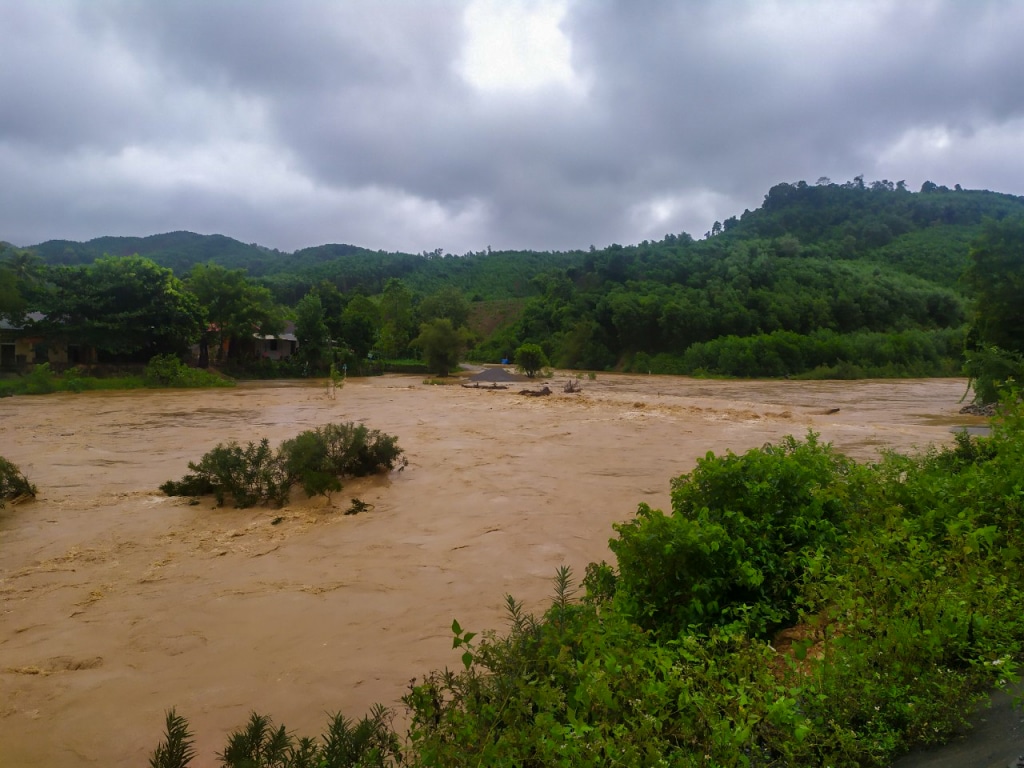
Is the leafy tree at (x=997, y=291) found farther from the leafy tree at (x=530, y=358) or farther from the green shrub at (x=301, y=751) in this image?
the leafy tree at (x=530, y=358)

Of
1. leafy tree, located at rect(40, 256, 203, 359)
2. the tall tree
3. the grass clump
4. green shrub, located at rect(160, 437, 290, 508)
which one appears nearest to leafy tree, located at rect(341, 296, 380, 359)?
leafy tree, located at rect(40, 256, 203, 359)

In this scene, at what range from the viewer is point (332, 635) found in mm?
5098

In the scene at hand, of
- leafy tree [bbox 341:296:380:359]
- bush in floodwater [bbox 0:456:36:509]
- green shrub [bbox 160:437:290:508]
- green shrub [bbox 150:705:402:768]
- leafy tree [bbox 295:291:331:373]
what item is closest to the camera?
green shrub [bbox 150:705:402:768]

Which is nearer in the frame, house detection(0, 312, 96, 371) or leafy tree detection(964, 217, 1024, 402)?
leafy tree detection(964, 217, 1024, 402)

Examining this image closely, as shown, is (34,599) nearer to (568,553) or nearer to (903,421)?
(568,553)

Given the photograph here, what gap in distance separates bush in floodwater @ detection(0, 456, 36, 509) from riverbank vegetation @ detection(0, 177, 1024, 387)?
23851 millimetres

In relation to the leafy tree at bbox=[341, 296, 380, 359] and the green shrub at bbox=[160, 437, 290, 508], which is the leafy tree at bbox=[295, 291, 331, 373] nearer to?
the leafy tree at bbox=[341, 296, 380, 359]

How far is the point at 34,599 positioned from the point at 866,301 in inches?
2596

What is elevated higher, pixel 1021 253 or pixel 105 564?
pixel 1021 253

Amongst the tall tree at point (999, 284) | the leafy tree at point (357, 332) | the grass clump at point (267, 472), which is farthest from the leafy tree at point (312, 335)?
the tall tree at point (999, 284)

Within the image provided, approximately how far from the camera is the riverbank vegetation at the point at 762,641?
2336 mm

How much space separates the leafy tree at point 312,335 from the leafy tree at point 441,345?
285 inches

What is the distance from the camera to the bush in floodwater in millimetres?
8883

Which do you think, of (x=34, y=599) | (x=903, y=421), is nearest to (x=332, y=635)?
(x=34, y=599)
